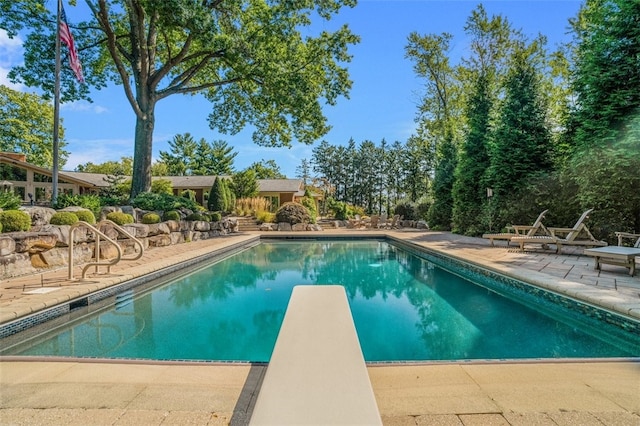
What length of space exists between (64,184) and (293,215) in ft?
60.5

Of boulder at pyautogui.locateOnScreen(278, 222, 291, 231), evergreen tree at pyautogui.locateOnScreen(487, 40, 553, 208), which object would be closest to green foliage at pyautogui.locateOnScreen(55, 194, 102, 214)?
boulder at pyautogui.locateOnScreen(278, 222, 291, 231)

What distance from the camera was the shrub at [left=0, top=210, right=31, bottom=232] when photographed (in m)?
5.30

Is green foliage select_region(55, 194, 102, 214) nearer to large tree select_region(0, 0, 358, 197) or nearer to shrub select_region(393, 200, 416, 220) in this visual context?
large tree select_region(0, 0, 358, 197)

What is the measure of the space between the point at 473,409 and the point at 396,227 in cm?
1691

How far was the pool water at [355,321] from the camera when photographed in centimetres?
323

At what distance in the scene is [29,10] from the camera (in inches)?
443

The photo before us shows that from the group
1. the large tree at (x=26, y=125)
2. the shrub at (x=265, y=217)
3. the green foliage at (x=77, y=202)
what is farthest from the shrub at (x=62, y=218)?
the large tree at (x=26, y=125)

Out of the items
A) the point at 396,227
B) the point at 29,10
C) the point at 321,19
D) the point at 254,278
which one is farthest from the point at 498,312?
the point at 29,10

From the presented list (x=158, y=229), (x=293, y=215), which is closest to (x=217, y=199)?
(x=293, y=215)

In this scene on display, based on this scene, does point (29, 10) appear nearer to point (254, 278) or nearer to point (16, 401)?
point (254, 278)

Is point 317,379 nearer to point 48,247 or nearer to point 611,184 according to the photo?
point 48,247

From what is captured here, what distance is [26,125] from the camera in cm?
2747

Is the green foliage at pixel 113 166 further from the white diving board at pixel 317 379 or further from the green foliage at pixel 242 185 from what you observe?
the white diving board at pixel 317 379

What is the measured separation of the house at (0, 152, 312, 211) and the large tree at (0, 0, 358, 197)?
6.61m
